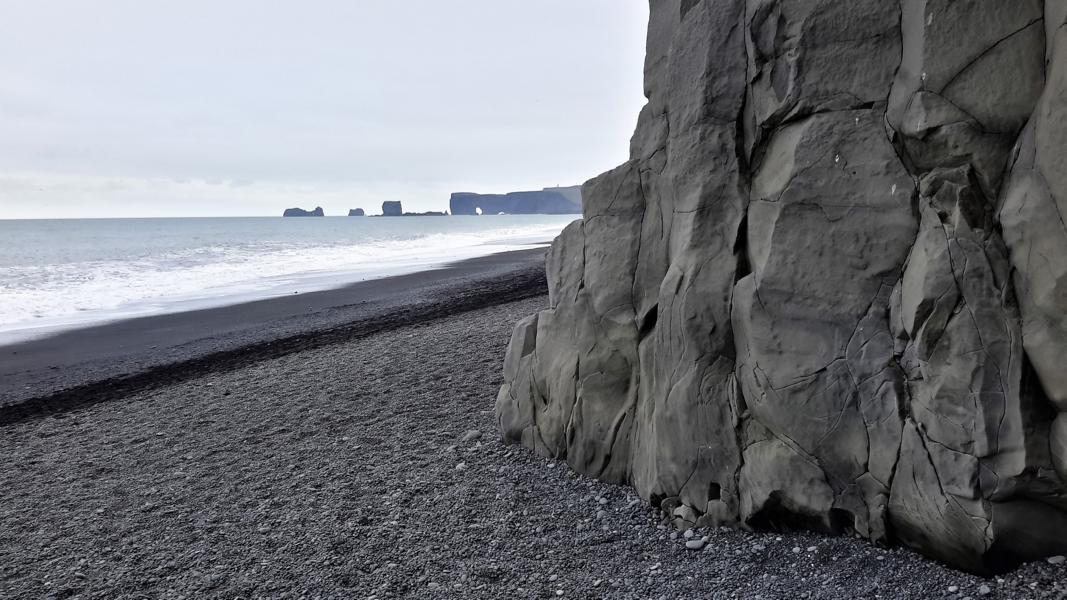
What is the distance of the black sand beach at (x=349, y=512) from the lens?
4426 millimetres

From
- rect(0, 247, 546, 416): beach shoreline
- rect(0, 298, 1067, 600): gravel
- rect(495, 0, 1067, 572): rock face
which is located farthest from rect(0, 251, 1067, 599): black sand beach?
rect(0, 247, 546, 416): beach shoreline

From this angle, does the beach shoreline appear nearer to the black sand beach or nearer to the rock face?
the black sand beach

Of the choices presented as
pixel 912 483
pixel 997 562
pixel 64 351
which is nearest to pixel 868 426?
pixel 912 483

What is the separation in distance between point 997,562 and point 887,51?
292 cm

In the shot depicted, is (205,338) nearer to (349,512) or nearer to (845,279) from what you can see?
(349,512)

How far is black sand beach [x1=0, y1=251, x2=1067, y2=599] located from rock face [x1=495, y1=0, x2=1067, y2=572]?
369 millimetres

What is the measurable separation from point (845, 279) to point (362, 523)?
4.09 meters

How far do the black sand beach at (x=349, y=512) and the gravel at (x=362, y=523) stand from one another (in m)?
0.02

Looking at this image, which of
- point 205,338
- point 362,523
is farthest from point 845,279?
point 205,338

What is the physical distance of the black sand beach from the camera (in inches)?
174

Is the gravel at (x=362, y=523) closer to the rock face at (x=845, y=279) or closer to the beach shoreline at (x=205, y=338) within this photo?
the rock face at (x=845, y=279)

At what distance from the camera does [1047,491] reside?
3475mm

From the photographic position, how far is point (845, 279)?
14.1ft

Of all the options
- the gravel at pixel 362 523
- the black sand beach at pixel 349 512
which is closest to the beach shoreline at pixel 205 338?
the black sand beach at pixel 349 512
